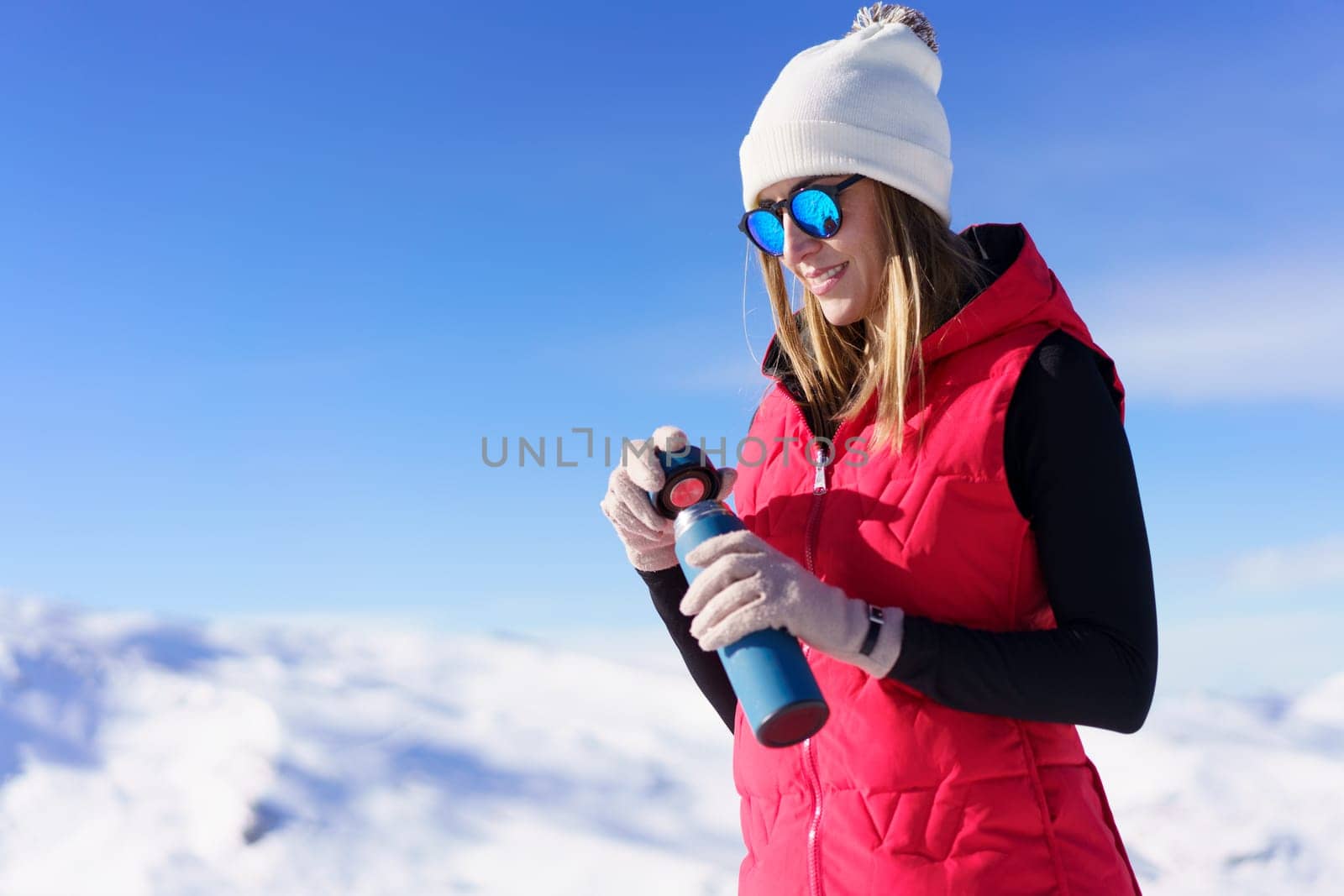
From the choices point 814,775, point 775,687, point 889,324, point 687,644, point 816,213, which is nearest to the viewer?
point 775,687

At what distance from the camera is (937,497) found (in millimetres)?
2508

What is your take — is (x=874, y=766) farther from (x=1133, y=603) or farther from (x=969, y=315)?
(x=969, y=315)

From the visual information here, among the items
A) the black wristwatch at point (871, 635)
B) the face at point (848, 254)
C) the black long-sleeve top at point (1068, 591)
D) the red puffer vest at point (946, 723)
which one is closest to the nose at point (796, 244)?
the face at point (848, 254)

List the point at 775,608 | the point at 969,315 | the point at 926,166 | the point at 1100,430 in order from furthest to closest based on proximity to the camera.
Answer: the point at 926,166 < the point at 969,315 < the point at 1100,430 < the point at 775,608

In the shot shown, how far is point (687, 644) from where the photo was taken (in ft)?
10.8

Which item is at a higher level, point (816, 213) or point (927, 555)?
point (816, 213)

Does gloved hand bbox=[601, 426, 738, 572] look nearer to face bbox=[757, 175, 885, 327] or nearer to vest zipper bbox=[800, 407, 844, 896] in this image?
vest zipper bbox=[800, 407, 844, 896]

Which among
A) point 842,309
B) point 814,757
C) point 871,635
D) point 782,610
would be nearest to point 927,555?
point 871,635

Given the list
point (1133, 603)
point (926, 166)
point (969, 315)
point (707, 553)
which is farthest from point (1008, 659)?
point (926, 166)

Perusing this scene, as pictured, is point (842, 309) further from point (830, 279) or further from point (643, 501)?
point (643, 501)

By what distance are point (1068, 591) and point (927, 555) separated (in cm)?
31

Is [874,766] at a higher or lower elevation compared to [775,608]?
lower

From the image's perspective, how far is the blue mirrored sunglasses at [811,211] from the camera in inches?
112

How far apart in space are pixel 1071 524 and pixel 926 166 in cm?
111
